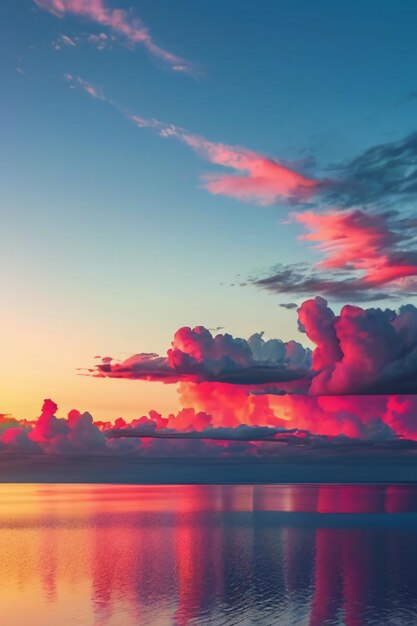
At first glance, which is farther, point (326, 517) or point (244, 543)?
point (326, 517)

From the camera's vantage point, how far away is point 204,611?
51719mm

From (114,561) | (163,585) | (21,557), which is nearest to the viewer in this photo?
(163,585)

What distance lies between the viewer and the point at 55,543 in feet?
357

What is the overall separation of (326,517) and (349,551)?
77.0 m

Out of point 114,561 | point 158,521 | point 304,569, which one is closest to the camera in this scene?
point 304,569

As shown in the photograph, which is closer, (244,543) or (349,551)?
(349,551)

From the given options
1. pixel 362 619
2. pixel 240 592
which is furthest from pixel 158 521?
pixel 362 619

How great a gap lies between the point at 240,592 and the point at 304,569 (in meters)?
16.6

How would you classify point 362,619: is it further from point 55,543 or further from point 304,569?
point 55,543

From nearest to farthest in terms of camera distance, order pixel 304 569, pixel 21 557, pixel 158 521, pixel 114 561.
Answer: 1. pixel 304 569
2. pixel 114 561
3. pixel 21 557
4. pixel 158 521

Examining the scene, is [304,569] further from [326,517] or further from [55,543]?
[326,517]

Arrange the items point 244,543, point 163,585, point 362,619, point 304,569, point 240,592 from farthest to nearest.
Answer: point 244,543, point 304,569, point 163,585, point 240,592, point 362,619

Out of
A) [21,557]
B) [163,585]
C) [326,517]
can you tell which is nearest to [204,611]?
[163,585]

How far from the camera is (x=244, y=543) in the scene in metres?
102
